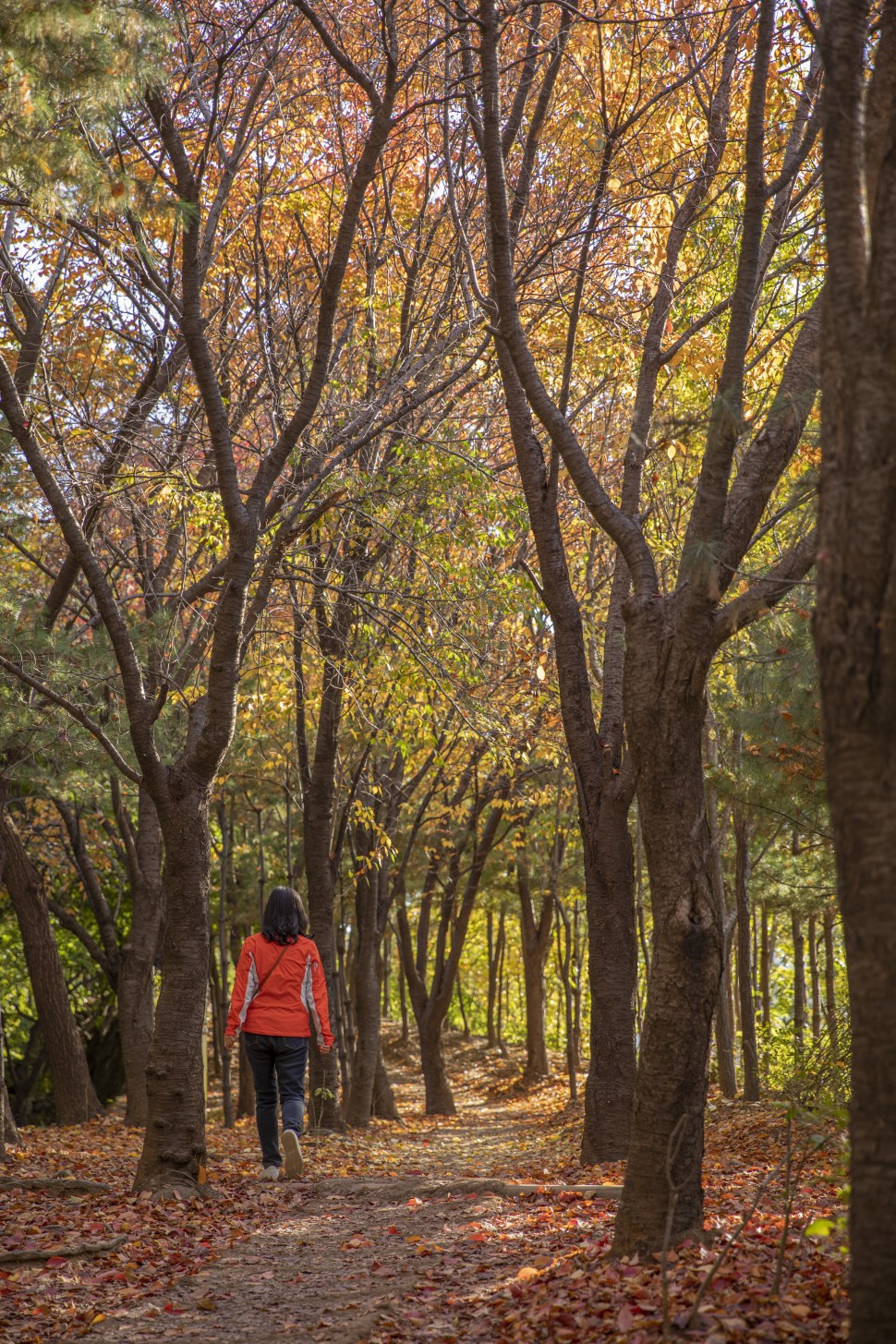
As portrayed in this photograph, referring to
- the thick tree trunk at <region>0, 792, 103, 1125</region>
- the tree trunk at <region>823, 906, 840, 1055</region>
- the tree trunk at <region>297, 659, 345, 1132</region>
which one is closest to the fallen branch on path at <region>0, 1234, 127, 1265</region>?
the tree trunk at <region>823, 906, 840, 1055</region>

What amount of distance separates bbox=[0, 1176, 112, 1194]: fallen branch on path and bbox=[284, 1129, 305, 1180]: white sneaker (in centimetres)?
120

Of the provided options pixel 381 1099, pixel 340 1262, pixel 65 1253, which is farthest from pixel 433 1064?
pixel 65 1253

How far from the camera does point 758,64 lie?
5.27m

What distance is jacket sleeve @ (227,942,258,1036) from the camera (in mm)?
7738

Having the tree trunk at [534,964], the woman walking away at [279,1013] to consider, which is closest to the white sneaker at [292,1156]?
the woman walking away at [279,1013]

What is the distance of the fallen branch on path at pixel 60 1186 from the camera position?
7.24 metres

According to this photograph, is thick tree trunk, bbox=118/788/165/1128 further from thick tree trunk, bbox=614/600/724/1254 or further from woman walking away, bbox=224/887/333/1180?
thick tree trunk, bbox=614/600/724/1254

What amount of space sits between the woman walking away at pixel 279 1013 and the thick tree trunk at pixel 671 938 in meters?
3.66

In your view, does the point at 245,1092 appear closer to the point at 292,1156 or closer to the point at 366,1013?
the point at 366,1013

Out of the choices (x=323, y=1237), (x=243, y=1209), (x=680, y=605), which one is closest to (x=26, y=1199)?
(x=243, y=1209)

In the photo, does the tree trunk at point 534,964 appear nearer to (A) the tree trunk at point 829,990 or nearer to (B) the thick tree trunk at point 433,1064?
(B) the thick tree trunk at point 433,1064

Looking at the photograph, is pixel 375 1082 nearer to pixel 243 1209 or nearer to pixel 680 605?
pixel 243 1209

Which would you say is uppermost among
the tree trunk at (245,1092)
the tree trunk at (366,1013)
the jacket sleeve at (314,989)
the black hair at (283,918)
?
the black hair at (283,918)

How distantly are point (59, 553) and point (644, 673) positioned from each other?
33.8 feet
